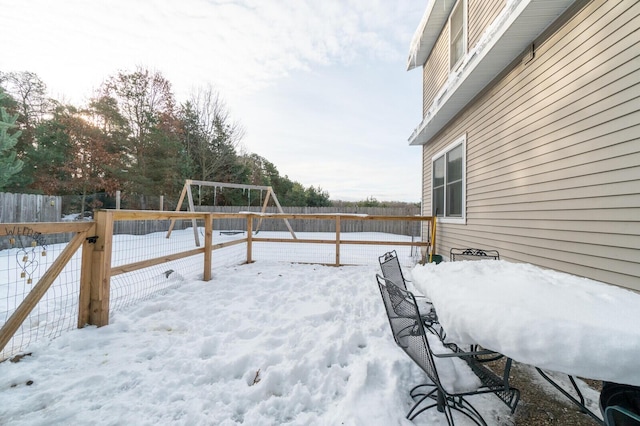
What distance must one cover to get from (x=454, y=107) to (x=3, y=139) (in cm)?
1116

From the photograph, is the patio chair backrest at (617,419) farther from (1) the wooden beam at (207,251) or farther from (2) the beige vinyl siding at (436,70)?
(2) the beige vinyl siding at (436,70)

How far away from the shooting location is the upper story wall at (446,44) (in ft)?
13.6

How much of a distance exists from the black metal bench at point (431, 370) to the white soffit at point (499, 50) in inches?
128

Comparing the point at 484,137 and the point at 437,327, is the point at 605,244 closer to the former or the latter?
the point at 437,327

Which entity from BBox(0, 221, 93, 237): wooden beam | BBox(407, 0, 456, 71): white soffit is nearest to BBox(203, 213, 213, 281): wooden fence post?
BBox(0, 221, 93, 237): wooden beam

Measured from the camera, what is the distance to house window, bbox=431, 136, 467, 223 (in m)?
4.99

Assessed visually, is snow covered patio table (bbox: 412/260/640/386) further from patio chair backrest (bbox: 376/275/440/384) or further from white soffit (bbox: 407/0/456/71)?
white soffit (bbox: 407/0/456/71)

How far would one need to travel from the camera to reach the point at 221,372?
1.88m

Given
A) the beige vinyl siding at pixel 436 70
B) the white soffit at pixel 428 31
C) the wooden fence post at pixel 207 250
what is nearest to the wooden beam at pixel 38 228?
the wooden fence post at pixel 207 250

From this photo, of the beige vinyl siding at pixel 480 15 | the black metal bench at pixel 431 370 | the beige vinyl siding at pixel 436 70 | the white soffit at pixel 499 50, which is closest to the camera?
the black metal bench at pixel 431 370

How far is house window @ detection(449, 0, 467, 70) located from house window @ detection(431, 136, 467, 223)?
1721 mm

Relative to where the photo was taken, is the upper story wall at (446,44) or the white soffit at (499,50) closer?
the white soffit at (499,50)

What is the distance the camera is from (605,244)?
222cm

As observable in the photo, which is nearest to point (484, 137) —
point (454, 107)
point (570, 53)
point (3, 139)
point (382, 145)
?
point (454, 107)
